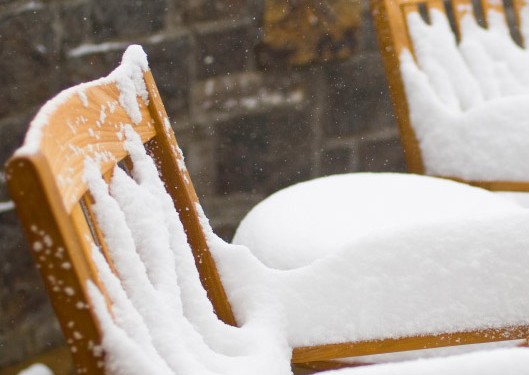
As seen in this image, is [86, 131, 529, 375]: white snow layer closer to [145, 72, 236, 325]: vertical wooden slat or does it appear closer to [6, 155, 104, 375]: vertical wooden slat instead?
[145, 72, 236, 325]: vertical wooden slat

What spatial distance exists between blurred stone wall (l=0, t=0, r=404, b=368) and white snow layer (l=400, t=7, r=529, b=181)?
1.24 ft

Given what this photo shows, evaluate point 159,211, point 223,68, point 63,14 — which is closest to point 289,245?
point 159,211

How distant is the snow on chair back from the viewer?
1.67 feet

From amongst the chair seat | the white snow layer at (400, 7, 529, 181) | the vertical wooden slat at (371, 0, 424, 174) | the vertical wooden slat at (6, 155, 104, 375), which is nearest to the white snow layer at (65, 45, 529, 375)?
the chair seat

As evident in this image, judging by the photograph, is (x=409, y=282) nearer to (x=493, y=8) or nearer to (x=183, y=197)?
(x=183, y=197)

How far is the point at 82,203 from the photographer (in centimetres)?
69

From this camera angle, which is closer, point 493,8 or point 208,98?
point 493,8

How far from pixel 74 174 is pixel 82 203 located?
0.06 m

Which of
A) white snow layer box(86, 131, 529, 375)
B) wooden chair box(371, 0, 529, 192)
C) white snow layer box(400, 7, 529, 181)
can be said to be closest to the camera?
white snow layer box(86, 131, 529, 375)

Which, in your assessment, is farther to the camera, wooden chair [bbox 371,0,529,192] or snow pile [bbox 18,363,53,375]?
snow pile [bbox 18,363,53,375]

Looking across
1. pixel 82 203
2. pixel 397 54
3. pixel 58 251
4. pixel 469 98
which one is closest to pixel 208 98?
pixel 397 54

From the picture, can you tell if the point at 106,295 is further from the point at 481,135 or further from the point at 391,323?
the point at 481,135

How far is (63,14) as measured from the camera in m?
2.18

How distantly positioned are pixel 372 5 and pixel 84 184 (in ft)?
4.89
